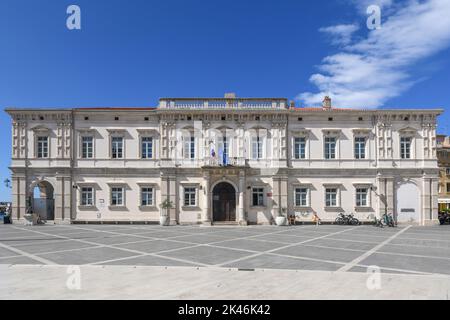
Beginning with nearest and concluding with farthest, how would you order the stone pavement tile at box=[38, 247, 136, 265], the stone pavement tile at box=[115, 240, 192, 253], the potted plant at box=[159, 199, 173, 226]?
the stone pavement tile at box=[38, 247, 136, 265] < the stone pavement tile at box=[115, 240, 192, 253] < the potted plant at box=[159, 199, 173, 226]

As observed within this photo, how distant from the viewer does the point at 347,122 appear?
93.0ft

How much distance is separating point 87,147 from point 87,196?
4514 mm

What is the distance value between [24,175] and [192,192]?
15.2m

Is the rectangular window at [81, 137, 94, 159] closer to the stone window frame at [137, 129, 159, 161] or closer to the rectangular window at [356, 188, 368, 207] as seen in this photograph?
the stone window frame at [137, 129, 159, 161]

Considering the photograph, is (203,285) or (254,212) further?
(254,212)

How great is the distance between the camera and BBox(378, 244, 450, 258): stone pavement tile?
13.2m

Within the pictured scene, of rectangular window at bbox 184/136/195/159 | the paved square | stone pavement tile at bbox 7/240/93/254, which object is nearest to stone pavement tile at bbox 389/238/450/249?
the paved square

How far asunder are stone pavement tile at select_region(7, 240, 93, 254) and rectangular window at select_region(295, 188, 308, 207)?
1836cm

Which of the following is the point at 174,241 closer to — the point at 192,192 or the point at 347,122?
the point at 192,192

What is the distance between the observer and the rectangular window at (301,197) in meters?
27.9

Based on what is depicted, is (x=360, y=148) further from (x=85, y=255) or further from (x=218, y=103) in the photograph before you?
(x=85, y=255)

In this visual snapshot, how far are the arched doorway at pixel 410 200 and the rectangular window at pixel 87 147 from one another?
28.5 meters

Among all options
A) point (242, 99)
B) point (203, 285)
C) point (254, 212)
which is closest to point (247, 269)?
point (203, 285)

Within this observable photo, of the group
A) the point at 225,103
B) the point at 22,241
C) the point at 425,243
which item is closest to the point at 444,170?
the point at 425,243
